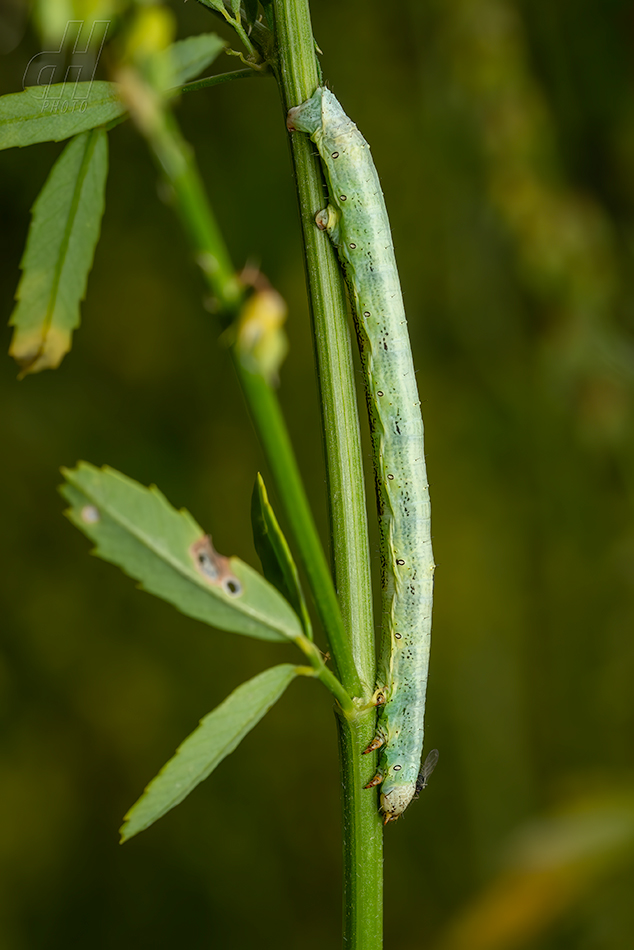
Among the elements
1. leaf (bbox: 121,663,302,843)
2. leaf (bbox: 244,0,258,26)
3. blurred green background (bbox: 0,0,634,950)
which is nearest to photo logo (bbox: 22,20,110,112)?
leaf (bbox: 244,0,258,26)

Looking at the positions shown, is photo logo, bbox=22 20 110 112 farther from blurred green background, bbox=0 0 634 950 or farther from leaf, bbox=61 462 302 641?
blurred green background, bbox=0 0 634 950

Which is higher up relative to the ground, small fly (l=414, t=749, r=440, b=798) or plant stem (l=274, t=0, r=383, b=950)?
plant stem (l=274, t=0, r=383, b=950)

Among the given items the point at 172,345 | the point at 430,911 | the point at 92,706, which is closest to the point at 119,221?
the point at 172,345

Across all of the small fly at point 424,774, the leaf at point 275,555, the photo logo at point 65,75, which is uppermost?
the photo logo at point 65,75

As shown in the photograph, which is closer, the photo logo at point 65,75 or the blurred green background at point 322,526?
the photo logo at point 65,75

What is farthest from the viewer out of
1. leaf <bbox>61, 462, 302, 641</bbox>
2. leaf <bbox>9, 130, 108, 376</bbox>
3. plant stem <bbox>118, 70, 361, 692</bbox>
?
leaf <bbox>9, 130, 108, 376</bbox>

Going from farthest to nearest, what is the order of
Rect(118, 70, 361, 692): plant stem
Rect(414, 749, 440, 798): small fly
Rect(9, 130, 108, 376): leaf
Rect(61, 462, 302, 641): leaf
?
1. Rect(414, 749, 440, 798): small fly
2. Rect(9, 130, 108, 376): leaf
3. Rect(61, 462, 302, 641): leaf
4. Rect(118, 70, 361, 692): plant stem

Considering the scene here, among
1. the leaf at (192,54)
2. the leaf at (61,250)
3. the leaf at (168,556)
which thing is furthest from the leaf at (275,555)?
the leaf at (192,54)

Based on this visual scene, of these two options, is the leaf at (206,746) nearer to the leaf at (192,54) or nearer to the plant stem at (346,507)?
the plant stem at (346,507)
